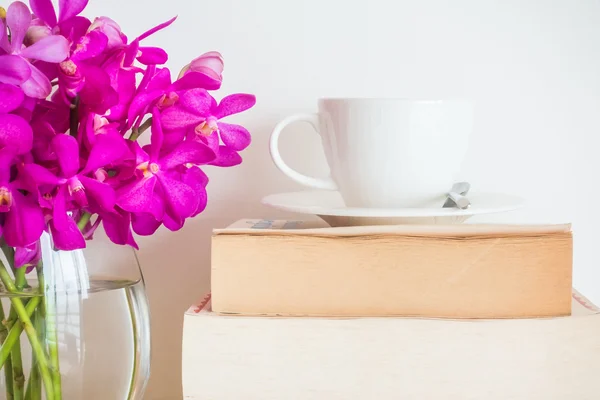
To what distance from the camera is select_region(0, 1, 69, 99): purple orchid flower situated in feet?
1.45

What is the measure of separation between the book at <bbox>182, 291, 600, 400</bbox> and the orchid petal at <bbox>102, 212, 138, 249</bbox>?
0.08 metres

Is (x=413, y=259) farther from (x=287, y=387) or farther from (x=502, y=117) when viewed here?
(x=502, y=117)

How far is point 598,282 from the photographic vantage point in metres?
0.72

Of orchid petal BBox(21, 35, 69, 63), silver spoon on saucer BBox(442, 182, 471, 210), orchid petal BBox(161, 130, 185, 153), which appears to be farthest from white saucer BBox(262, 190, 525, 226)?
orchid petal BBox(21, 35, 69, 63)

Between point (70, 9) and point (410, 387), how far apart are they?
36 cm

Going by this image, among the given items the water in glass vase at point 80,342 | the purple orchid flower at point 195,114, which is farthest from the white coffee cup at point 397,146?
the water in glass vase at point 80,342

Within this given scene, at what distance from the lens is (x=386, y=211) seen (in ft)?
1.70

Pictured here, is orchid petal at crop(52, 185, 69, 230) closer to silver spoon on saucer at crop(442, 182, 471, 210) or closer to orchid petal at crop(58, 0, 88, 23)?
orchid petal at crop(58, 0, 88, 23)

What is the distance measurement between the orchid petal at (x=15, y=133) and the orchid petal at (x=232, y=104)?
14cm

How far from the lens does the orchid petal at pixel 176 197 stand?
1.60 feet

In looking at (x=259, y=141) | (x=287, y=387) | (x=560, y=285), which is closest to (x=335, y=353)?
(x=287, y=387)

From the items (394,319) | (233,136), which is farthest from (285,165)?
(394,319)

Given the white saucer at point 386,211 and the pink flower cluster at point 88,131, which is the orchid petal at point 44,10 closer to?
the pink flower cluster at point 88,131

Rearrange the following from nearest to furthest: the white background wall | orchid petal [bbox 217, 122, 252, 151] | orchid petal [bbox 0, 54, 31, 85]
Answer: orchid petal [bbox 0, 54, 31, 85], orchid petal [bbox 217, 122, 252, 151], the white background wall
